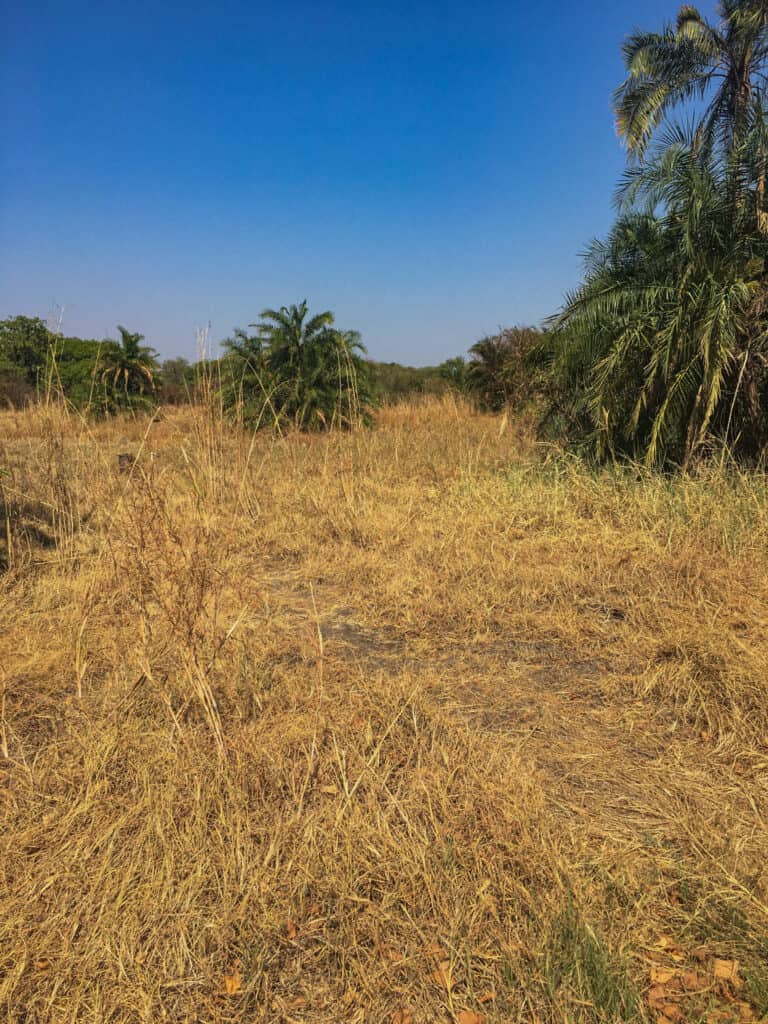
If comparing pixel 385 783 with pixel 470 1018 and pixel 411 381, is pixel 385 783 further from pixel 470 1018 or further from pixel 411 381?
pixel 411 381

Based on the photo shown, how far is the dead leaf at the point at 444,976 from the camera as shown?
1464 millimetres

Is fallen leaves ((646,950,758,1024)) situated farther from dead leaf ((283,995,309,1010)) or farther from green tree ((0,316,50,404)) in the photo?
green tree ((0,316,50,404))

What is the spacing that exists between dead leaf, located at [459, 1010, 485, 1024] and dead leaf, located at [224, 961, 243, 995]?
52 cm

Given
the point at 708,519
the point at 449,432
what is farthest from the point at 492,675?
the point at 449,432

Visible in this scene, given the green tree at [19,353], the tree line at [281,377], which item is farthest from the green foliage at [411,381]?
the green tree at [19,353]

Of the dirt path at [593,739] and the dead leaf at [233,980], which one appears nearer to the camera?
the dead leaf at [233,980]

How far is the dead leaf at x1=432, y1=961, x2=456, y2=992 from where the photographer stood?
1.46m

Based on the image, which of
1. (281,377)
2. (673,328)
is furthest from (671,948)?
(281,377)

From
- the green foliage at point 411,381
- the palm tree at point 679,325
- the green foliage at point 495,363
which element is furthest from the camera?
the green foliage at point 411,381

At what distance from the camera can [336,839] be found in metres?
1.88

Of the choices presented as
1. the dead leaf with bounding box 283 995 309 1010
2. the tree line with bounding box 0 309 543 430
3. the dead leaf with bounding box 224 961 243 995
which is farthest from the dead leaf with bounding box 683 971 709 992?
the tree line with bounding box 0 309 543 430

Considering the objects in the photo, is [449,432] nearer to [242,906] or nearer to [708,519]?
[708,519]

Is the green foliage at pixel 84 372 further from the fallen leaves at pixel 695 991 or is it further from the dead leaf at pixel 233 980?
the fallen leaves at pixel 695 991

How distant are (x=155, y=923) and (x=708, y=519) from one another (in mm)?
4311
